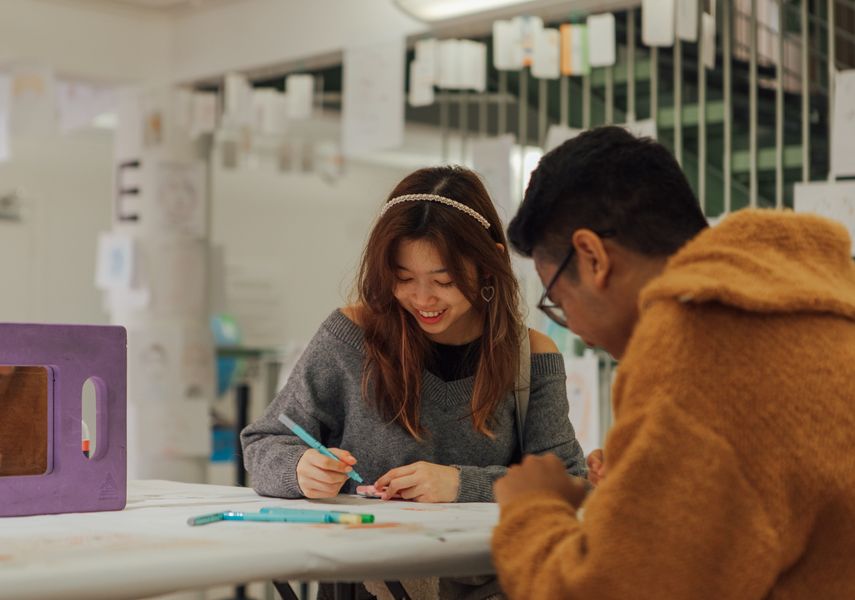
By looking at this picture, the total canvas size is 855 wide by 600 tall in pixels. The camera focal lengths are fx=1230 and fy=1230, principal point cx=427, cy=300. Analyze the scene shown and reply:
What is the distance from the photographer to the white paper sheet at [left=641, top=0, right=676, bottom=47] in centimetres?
327

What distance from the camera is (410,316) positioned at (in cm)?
213

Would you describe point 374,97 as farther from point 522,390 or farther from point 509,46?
point 522,390

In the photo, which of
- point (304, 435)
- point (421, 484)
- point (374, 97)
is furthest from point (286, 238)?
point (421, 484)

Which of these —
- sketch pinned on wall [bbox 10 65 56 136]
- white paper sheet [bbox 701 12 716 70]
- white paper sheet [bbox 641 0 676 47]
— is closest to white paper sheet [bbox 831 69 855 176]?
white paper sheet [bbox 701 12 716 70]

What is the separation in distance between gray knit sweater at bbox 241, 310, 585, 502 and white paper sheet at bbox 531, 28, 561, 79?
1668 mm

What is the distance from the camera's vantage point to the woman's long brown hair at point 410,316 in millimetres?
2055

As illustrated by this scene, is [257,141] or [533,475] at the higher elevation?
[257,141]

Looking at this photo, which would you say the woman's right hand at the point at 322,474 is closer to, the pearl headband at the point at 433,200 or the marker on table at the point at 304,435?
the marker on table at the point at 304,435

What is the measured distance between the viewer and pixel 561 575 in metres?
1.18

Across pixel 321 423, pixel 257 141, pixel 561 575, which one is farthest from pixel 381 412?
pixel 257 141

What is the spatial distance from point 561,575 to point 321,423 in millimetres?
→ 989

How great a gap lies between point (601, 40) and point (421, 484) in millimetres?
1998

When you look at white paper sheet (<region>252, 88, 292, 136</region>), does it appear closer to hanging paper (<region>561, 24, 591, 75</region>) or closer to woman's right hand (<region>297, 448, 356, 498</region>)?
hanging paper (<region>561, 24, 591, 75</region>)

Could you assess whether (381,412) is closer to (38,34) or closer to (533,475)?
(533,475)
